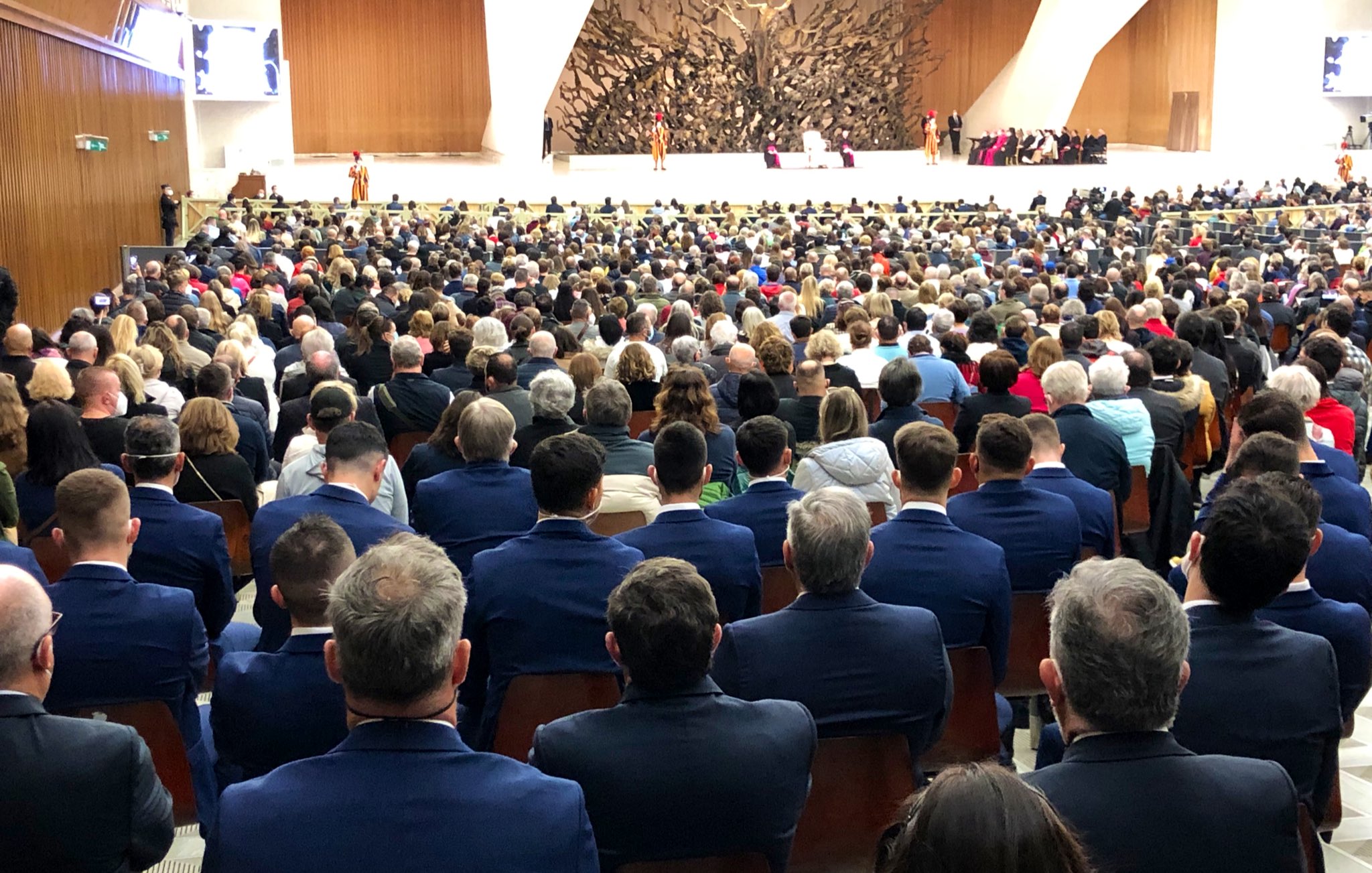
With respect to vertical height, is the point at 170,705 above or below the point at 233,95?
below

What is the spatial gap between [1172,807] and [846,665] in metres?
0.99

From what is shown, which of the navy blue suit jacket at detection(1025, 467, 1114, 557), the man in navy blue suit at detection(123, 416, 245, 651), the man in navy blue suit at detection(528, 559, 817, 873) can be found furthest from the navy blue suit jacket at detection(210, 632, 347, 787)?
the navy blue suit jacket at detection(1025, 467, 1114, 557)

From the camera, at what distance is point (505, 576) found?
11.2 ft

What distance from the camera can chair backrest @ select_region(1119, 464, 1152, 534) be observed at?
19.1 ft

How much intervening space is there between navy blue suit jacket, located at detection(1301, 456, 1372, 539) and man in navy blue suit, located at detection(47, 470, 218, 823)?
3.39 m

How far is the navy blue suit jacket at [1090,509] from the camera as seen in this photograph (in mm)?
4645

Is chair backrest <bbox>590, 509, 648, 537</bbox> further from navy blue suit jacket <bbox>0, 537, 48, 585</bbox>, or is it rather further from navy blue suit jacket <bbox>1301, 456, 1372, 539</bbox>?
navy blue suit jacket <bbox>1301, 456, 1372, 539</bbox>

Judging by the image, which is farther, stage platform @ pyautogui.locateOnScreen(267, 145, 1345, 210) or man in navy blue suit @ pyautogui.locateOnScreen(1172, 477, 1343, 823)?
stage platform @ pyautogui.locateOnScreen(267, 145, 1345, 210)

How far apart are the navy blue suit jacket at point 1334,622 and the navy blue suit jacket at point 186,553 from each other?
2878mm

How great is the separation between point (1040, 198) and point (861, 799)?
20.7 m

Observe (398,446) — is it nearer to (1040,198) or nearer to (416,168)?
(1040,198)

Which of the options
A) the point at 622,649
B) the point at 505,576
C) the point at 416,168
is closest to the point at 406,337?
the point at 505,576

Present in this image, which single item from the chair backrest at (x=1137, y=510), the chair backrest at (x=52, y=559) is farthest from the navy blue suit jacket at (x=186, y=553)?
the chair backrest at (x=1137, y=510)

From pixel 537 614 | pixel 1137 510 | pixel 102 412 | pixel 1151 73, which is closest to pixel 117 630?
pixel 537 614
